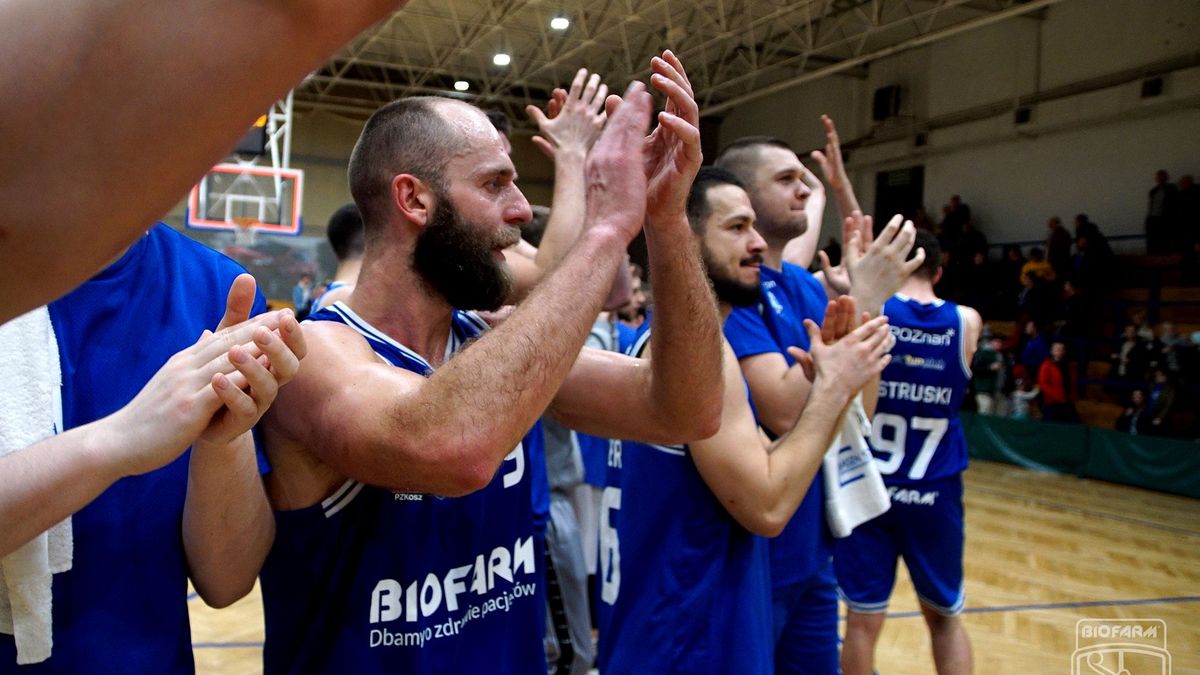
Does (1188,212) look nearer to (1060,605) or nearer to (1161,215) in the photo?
(1161,215)

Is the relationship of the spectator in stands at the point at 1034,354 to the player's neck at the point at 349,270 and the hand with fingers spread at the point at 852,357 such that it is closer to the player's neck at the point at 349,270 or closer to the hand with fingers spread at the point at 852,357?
the player's neck at the point at 349,270

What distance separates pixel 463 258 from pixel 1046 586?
19.5 feet

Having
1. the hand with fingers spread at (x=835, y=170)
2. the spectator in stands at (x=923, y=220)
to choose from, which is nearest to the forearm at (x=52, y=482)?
the hand with fingers spread at (x=835, y=170)

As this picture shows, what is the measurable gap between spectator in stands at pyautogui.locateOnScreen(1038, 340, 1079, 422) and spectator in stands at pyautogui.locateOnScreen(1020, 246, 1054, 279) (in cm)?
188

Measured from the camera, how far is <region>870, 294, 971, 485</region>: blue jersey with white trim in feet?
14.1

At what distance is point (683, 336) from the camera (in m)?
1.84

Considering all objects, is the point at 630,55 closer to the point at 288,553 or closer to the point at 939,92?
the point at 939,92

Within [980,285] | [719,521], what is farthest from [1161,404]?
[719,521]

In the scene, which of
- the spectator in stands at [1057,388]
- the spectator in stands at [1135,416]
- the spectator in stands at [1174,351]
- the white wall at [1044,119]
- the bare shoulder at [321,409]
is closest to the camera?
the bare shoulder at [321,409]

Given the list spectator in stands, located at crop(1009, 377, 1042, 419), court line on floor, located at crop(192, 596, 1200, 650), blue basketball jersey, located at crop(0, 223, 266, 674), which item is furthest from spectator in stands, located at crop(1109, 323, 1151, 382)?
blue basketball jersey, located at crop(0, 223, 266, 674)

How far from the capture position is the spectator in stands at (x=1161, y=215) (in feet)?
42.1

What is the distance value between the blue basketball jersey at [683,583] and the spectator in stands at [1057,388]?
A: 10890 millimetres

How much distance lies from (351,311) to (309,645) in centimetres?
63

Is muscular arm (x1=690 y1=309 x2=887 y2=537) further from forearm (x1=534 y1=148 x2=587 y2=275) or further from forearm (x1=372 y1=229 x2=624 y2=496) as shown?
forearm (x1=372 y1=229 x2=624 y2=496)
